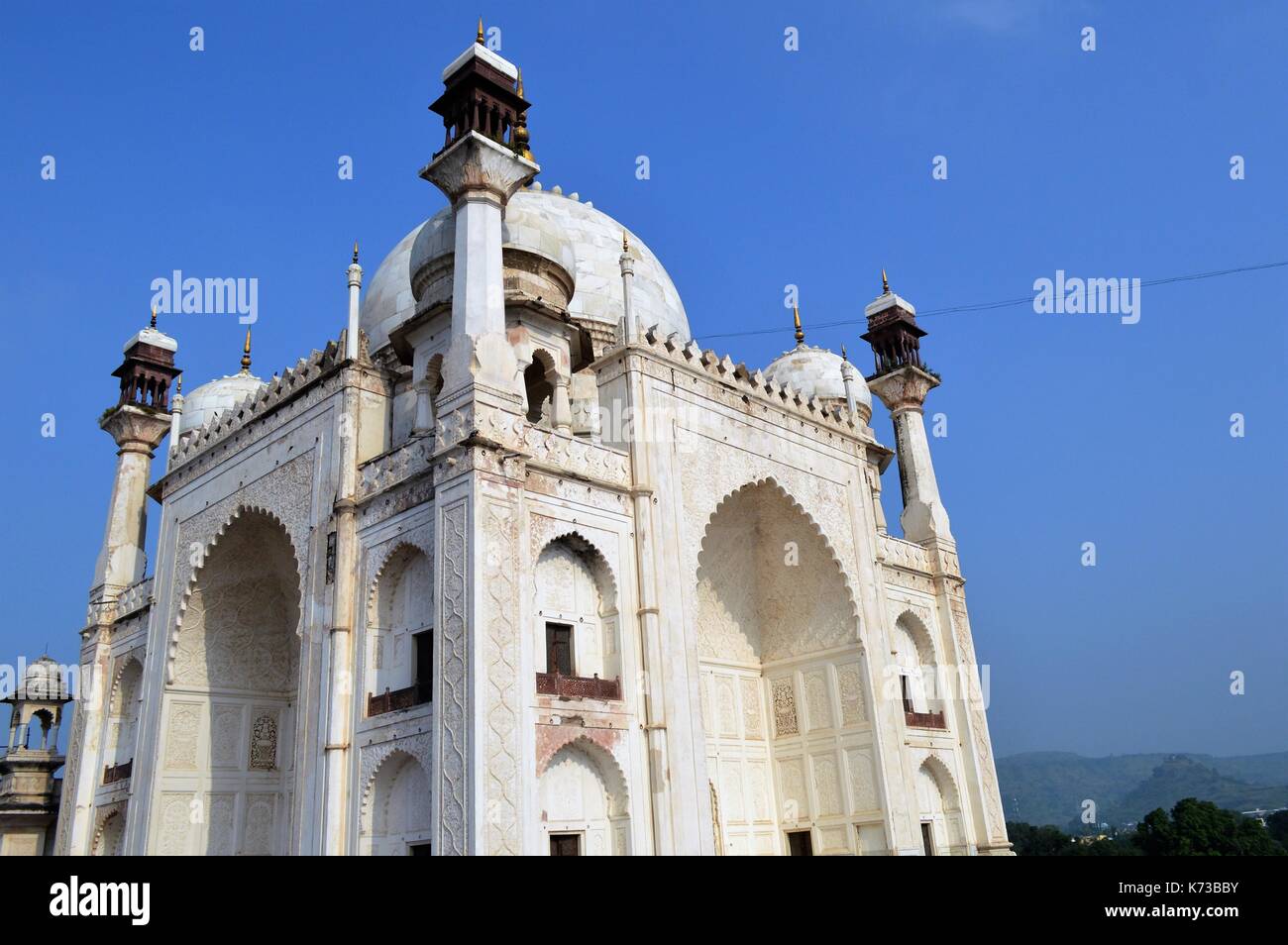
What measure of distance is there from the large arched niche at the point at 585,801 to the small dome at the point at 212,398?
1476cm

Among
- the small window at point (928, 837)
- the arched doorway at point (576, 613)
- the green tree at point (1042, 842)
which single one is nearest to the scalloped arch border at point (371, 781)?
the arched doorway at point (576, 613)

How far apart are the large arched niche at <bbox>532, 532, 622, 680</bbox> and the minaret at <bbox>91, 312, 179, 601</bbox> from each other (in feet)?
41.4

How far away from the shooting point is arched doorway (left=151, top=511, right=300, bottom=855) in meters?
17.9

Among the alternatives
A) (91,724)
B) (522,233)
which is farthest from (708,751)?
(91,724)

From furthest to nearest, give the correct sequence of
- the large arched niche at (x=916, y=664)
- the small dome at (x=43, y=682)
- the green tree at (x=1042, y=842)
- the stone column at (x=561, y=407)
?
the green tree at (x=1042, y=842) → the small dome at (x=43, y=682) → the large arched niche at (x=916, y=664) → the stone column at (x=561, y=407)

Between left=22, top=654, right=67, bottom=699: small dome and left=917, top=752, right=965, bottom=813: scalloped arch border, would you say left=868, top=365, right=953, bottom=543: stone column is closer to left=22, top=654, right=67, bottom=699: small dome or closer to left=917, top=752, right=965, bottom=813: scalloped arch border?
left=917, top=752, right=965, bottom=813: scalloped arch border

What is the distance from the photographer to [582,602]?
1419cm

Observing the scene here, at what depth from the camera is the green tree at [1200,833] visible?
35969 millimetres

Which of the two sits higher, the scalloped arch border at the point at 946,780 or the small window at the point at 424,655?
the small window at the point at 424,655

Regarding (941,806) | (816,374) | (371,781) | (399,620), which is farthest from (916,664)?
(371,781)

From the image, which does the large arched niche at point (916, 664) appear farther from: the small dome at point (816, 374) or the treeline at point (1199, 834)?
the treeline at point (1199, 834)

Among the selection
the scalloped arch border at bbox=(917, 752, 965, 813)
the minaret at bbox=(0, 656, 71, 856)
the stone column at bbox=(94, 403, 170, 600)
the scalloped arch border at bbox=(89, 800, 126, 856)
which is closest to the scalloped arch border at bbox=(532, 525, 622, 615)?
the scalloped arch border at bbox=(917, 752, 965, 813)

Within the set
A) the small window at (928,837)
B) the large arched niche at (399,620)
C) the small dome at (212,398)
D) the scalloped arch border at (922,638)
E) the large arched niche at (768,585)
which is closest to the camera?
the large arched niche at (399,620)

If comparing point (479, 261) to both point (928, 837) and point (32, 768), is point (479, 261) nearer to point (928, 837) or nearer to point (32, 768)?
point (928, 837)
